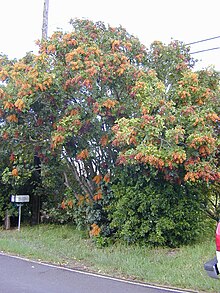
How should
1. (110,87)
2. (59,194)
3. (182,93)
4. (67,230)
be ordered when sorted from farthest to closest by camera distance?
(59,194) → (67,230) → (110,87) → (182,93)

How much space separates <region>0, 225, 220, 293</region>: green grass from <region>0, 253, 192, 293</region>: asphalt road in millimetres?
448

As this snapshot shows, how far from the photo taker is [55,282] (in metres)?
7.43

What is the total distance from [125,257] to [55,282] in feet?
7.70

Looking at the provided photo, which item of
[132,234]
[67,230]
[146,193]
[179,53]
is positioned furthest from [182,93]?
[67,230]

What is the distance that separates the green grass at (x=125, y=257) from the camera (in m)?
7.57

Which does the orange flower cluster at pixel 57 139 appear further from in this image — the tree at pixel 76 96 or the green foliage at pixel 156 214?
the green foliage at pixel 156 214

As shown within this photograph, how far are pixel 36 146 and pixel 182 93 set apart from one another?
434cm

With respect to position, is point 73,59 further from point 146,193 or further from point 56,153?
point 146,193

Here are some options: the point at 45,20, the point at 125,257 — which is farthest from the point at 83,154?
the point at 45,20

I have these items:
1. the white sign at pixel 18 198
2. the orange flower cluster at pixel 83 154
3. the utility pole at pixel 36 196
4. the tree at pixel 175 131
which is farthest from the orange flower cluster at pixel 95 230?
the utility pole at pixel 36 196

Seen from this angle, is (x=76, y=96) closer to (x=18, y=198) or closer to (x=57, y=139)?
(x=57, y=139)

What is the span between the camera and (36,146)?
1148 centimetres

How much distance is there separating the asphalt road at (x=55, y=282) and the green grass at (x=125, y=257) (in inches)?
17.6

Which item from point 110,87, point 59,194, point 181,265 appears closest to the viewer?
point 181,265
